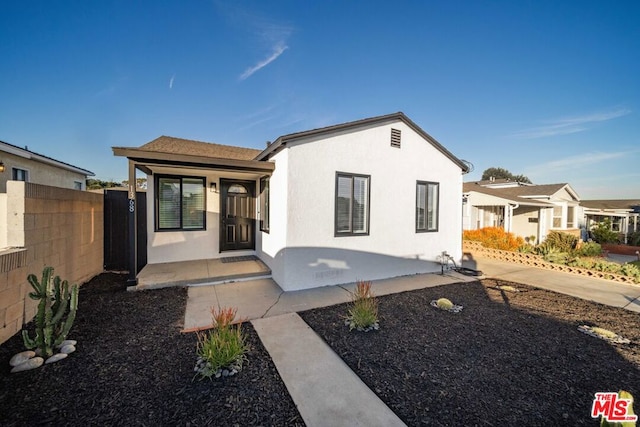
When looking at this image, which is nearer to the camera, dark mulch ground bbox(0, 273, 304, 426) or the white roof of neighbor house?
dark mulch ground bbox(0, 273, 304, 426)

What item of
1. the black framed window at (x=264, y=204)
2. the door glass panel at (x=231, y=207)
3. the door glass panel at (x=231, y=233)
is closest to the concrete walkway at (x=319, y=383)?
the black framed window at (x=264, y=204)

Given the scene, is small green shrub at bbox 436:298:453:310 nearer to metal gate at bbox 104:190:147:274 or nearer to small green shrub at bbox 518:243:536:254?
small green shrub at bbox 518:243:536:254

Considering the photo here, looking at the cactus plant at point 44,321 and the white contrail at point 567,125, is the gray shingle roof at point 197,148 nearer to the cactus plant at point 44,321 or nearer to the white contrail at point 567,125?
the cactus plant at point 44,321

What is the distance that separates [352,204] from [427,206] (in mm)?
2843

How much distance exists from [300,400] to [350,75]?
1087 centimetres

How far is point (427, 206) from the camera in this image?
303 inches

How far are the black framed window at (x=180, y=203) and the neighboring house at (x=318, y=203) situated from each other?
0.09ft

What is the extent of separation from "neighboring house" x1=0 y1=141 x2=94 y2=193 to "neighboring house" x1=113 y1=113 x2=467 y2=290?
461 cm

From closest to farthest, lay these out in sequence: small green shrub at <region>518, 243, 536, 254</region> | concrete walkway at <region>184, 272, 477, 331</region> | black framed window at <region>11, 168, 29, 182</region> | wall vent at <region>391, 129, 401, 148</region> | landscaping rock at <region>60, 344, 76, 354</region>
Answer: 1. landscaping rock at <region>60, 344, 76, 354</region>
2. concrete walkway at <region>184, 272, 477, 331</region>
3. wall vent at <region>391, 129, 401, 148</region>
4. black framed window at <region>11, 168, 29, 182</region>
5. small green shrub at <region>518, 243, 536, 254</region>

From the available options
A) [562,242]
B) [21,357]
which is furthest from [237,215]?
[562,242]

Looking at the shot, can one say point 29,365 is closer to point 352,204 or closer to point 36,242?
point 36,242

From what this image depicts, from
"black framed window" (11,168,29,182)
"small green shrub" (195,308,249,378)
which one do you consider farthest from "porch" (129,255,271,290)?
"black framed window" (11,168,29,182)

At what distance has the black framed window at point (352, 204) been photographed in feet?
20.2

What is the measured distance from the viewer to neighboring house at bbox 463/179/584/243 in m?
13.8
